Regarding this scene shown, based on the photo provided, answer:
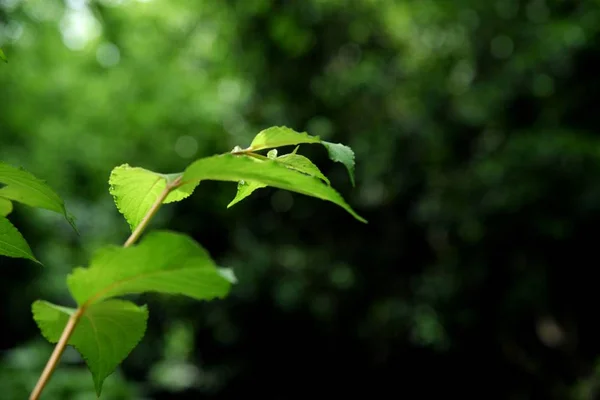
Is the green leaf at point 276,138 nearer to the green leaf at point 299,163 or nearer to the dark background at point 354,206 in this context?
the green leaf at point 299,163

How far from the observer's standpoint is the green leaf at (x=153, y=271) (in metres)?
0.22

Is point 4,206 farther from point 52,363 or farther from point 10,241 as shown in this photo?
point 52,363

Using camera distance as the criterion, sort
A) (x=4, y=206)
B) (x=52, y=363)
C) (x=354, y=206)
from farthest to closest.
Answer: (x=354, y=206) < (x=4, y=206) < (x=52, y=363)

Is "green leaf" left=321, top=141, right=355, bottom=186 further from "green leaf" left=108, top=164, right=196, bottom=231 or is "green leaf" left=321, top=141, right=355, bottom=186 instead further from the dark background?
the dark background

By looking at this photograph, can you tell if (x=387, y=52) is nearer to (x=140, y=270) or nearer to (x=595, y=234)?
(x=595, y=234)

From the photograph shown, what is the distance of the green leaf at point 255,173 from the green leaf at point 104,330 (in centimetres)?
7

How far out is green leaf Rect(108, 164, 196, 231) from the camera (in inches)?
12.1

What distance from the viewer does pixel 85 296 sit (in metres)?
0.23

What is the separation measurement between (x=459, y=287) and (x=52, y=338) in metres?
4.48

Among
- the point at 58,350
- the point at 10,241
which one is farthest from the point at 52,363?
the point at 10,241

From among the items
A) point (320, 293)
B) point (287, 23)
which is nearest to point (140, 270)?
point (287, 23)

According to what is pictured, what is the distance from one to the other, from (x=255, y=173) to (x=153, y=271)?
2.4 inches

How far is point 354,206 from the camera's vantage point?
465 cm

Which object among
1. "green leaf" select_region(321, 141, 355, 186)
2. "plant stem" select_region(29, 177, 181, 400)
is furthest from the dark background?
"plant stem" select_region(29, 177, 181, 400)
